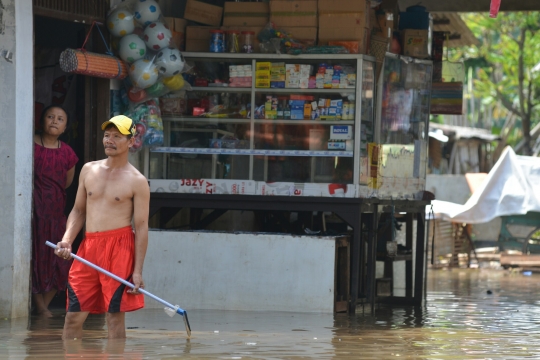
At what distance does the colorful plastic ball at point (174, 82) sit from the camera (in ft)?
33.8

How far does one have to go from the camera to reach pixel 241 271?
33.2 feet

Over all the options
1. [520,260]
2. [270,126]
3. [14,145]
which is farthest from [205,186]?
[520,260]

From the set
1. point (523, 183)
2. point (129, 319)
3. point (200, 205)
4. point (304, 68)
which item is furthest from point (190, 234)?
point (523, 183)

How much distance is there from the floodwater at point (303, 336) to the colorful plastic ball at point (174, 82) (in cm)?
228

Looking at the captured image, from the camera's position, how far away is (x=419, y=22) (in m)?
11.8

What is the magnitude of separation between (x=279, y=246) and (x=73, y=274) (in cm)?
341

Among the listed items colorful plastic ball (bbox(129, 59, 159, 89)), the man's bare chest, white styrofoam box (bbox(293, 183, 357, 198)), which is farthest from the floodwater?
colorful plastic ball (bbox(129, 59, 159, 89))


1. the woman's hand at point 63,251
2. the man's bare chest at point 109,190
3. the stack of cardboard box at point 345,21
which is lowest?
the woman's hand at point 63,251

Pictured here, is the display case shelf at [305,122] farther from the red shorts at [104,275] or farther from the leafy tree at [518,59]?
the leafy tree at [518,59]

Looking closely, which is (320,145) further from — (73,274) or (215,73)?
(73,274)

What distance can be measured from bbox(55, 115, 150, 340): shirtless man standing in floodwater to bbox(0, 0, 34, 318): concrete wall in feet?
5.80

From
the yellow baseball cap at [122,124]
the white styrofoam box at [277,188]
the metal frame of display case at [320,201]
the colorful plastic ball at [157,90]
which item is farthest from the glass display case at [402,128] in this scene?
the yellow baseball cap at [122,124]

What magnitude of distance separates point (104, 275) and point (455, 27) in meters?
9.90

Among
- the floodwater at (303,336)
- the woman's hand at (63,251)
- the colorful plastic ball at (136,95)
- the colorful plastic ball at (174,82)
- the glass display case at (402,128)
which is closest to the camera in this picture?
the woman's hand at (63,251)
